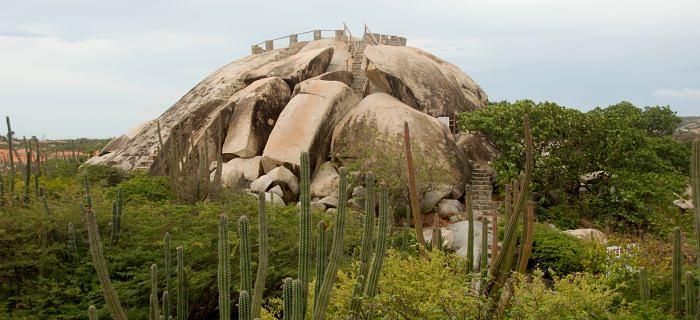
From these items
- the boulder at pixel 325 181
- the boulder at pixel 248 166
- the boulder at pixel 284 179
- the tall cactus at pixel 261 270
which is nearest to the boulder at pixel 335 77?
the boulder at pixel 248 166

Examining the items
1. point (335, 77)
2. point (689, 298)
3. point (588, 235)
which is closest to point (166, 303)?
A: point (689, 298)

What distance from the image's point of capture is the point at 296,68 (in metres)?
26.0

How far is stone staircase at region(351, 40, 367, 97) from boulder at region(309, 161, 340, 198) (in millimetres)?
5026

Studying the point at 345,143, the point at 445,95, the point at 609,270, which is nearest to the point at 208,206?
the point at 609,270

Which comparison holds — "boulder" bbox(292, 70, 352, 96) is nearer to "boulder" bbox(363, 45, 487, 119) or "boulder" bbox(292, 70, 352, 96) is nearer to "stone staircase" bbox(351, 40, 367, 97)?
"stone staircase" bbox(351, 40, 367, 97)

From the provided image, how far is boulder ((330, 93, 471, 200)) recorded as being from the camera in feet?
64.2

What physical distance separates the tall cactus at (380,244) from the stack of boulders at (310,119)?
11544 mm

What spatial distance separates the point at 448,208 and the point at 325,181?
4.12 meters

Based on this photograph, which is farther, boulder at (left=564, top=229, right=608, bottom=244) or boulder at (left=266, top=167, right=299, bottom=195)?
boulder at (left=266, top=167, right=299, bottom=195)

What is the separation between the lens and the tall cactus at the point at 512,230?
6941 millimetres

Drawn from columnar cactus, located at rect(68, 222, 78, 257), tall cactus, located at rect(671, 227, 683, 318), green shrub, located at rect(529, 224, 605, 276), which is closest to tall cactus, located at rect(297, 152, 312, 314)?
tall cactus, located at rect(671, 227, 683, 318)

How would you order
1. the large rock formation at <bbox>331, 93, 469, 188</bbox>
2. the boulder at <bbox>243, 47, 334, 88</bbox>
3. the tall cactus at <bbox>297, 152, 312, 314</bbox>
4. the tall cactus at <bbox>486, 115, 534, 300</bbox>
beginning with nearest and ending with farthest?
the tall cactus at <bbox>297, 152, 312, 314</bbox> < the tall cactus at <bbox>486, 115, 534, 300</bbox> < the large rock formation at <bbox>331, 93, 469, 188</bbox> < the boulder at <bbox>243, 47, 334, 88</bbox>

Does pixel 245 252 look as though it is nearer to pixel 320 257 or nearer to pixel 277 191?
pixel 320 257

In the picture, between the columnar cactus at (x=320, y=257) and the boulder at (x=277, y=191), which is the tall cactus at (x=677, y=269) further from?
the boulder at (x=277, y=191)
